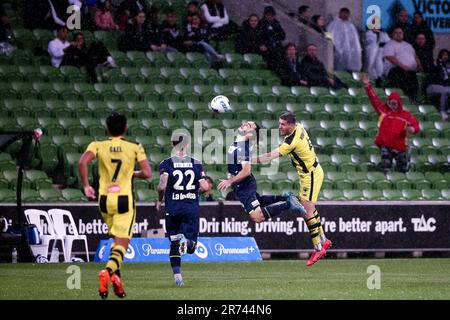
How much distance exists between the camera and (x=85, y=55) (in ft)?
88.2

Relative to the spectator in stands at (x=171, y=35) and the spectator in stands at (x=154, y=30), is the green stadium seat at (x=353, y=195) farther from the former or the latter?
the spectator in stands at (x=154, y=30)

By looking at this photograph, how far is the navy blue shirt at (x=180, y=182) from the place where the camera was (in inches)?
659

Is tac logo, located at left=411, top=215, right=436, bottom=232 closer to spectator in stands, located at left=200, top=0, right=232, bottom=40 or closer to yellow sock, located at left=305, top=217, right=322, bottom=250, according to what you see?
yellow sock, located at left=305, top=217, right=322, bottom=250

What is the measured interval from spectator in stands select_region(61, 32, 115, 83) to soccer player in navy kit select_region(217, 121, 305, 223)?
8776mm

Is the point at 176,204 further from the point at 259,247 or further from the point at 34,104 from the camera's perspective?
the point at 34,104

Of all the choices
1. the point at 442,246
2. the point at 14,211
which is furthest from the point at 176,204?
the point at 442,246

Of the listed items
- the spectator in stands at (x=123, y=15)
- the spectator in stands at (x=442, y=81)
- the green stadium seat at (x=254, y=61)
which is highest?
the spectator in stands at (x=123, y=15)

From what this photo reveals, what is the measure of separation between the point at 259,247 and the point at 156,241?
2.36 m

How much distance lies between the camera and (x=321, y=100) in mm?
29328

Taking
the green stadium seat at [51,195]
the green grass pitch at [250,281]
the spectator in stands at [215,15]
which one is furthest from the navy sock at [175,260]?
the spectator in stands at [215,15]

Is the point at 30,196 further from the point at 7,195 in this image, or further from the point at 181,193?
the point at 181,193

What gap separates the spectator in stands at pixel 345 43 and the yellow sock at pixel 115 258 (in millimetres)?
17176
